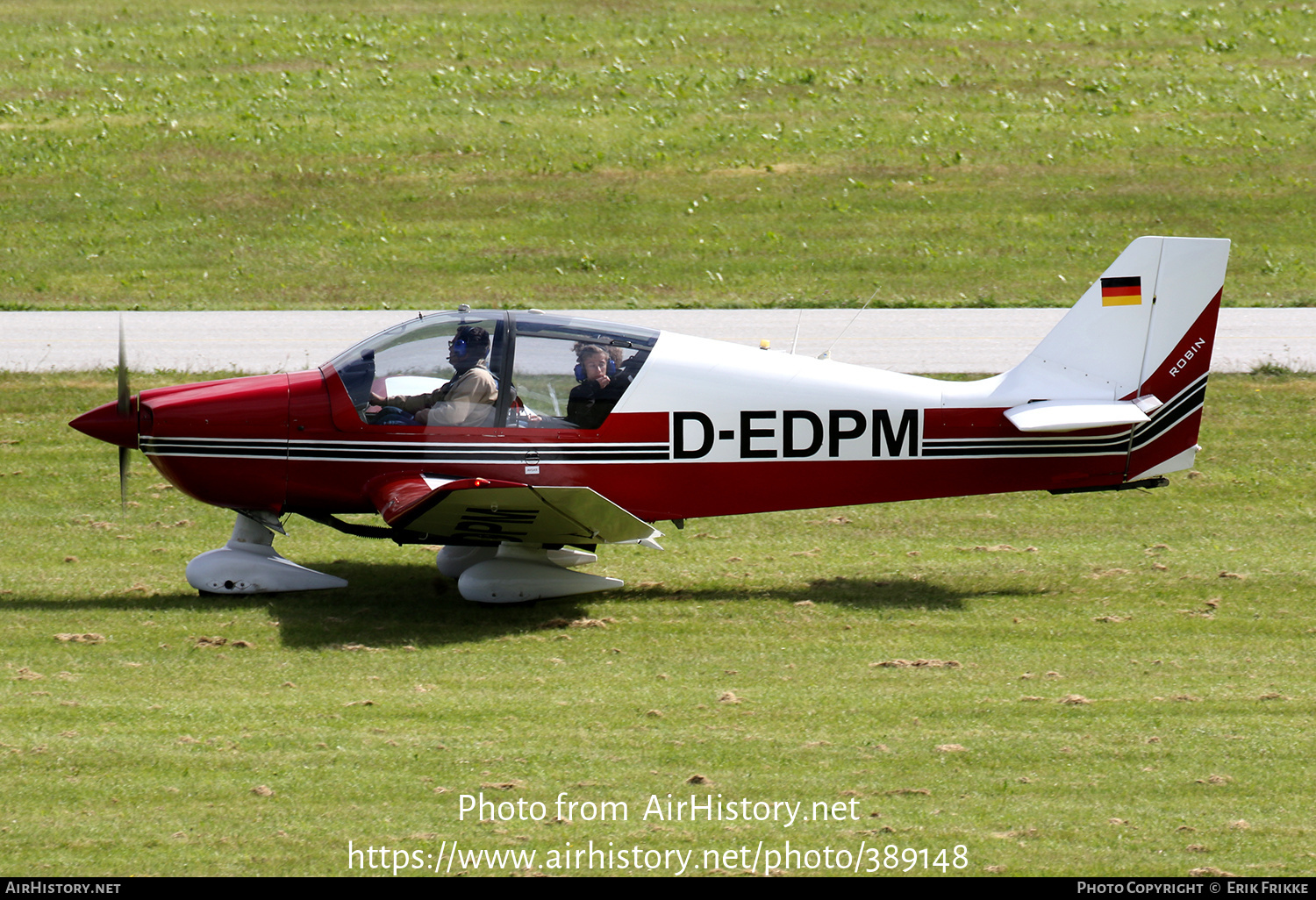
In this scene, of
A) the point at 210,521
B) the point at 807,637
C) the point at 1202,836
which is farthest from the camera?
the point at 210,521

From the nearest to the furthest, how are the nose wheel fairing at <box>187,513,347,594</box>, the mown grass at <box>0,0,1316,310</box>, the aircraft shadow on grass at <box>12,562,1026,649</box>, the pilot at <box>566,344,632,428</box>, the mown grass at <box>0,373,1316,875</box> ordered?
the mown grass at <box>0,373,1316,875</box> → the aircraft shadow on grass at <box>12,562,1026,649</box> → the pilot at <box>566,344,632,428</box> → the nose wheel fairing at <box>187,513,347,594</box> → the mown grass at <box>0,0,1316,310</box>

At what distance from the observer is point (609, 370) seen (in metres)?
9.28

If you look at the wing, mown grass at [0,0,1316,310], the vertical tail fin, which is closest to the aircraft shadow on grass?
the wing

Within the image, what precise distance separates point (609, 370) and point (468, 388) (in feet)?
3.34

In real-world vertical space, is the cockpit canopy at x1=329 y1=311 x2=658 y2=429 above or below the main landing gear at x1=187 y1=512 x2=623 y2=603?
above

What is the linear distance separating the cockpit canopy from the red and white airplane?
0.05 ft

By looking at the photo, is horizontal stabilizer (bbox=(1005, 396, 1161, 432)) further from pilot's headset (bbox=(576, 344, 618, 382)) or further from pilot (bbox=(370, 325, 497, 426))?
pilot (bbox=(370, 325, 497, 426))

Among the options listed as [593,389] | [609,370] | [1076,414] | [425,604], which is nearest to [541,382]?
[593,389]

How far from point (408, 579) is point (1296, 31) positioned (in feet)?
96.3

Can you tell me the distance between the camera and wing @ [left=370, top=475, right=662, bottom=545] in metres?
8.45

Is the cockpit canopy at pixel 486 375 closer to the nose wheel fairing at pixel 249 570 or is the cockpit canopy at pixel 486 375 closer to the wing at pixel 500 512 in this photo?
the wing at pixel 500 512

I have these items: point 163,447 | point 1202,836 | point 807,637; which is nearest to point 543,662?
point 807,637

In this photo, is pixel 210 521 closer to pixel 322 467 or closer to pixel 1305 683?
pixel 322 467

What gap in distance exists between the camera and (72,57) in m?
29.3
